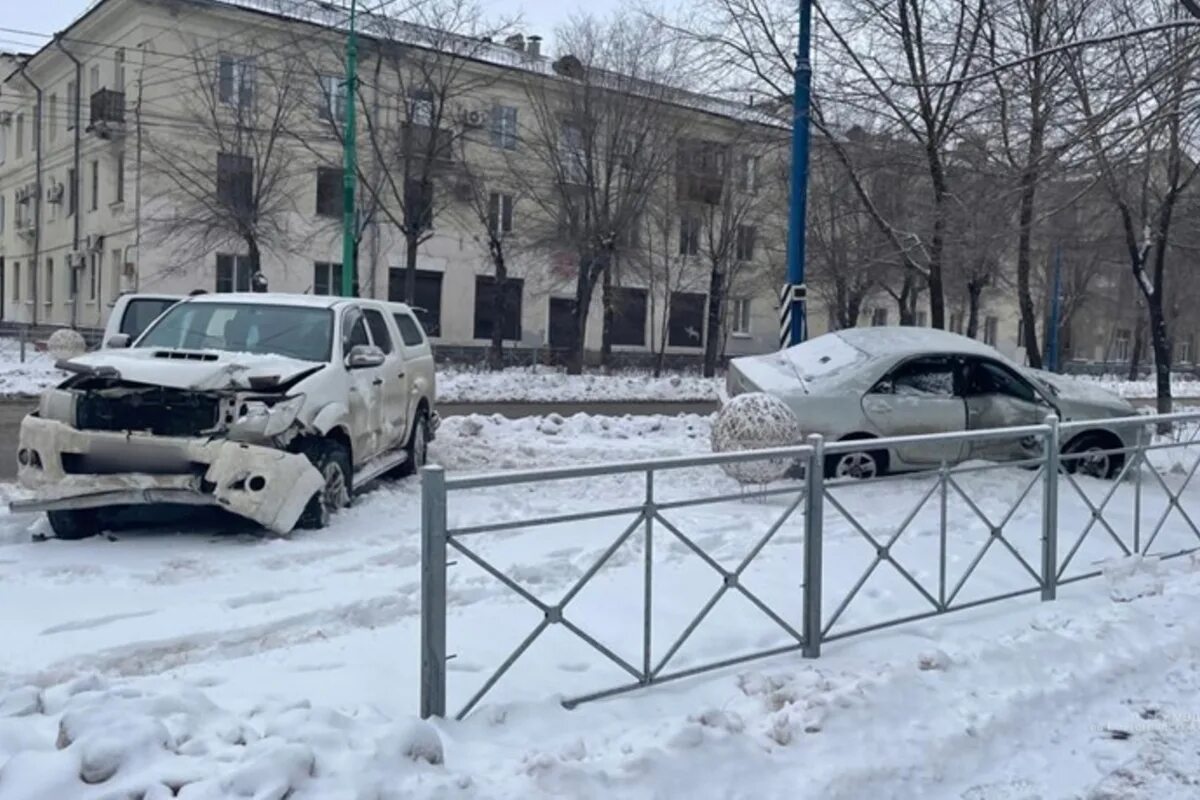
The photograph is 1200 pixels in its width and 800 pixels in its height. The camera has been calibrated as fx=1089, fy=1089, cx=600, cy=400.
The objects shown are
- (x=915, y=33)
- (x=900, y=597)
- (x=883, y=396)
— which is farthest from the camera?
(x=915, y=33)

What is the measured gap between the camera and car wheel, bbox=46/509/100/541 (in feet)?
24.4

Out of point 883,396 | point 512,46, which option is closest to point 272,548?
point 883,396

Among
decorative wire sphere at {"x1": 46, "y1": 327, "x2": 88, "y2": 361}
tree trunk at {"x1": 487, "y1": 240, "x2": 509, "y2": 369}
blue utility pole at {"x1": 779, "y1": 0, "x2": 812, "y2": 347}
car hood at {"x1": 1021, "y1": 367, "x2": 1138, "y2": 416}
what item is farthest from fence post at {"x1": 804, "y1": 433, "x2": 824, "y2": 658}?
tree trunk at {"x1": 487, "y1": 240, "x2": 509, "y2": 369}

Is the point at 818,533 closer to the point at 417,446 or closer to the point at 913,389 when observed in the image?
the point at 913,389

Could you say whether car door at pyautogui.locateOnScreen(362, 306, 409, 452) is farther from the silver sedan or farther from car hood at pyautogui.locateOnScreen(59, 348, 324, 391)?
the silver sedan

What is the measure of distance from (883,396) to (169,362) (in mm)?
6380

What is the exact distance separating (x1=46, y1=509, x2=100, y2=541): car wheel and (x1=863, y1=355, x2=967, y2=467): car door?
665 cm

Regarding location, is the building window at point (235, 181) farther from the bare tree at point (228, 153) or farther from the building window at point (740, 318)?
the building window at point (740, 318)

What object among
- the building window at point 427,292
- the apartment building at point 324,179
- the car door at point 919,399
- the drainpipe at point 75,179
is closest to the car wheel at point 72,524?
the car door at point 919,399

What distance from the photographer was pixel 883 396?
34.1ft

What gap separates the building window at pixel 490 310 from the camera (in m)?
38.2

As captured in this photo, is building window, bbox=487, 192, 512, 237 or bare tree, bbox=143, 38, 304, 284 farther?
building window, bbox=487, 192, 512, 237

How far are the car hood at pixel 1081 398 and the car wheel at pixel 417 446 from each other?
6.16 metres

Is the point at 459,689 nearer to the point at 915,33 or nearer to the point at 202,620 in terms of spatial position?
the point at 202,620
